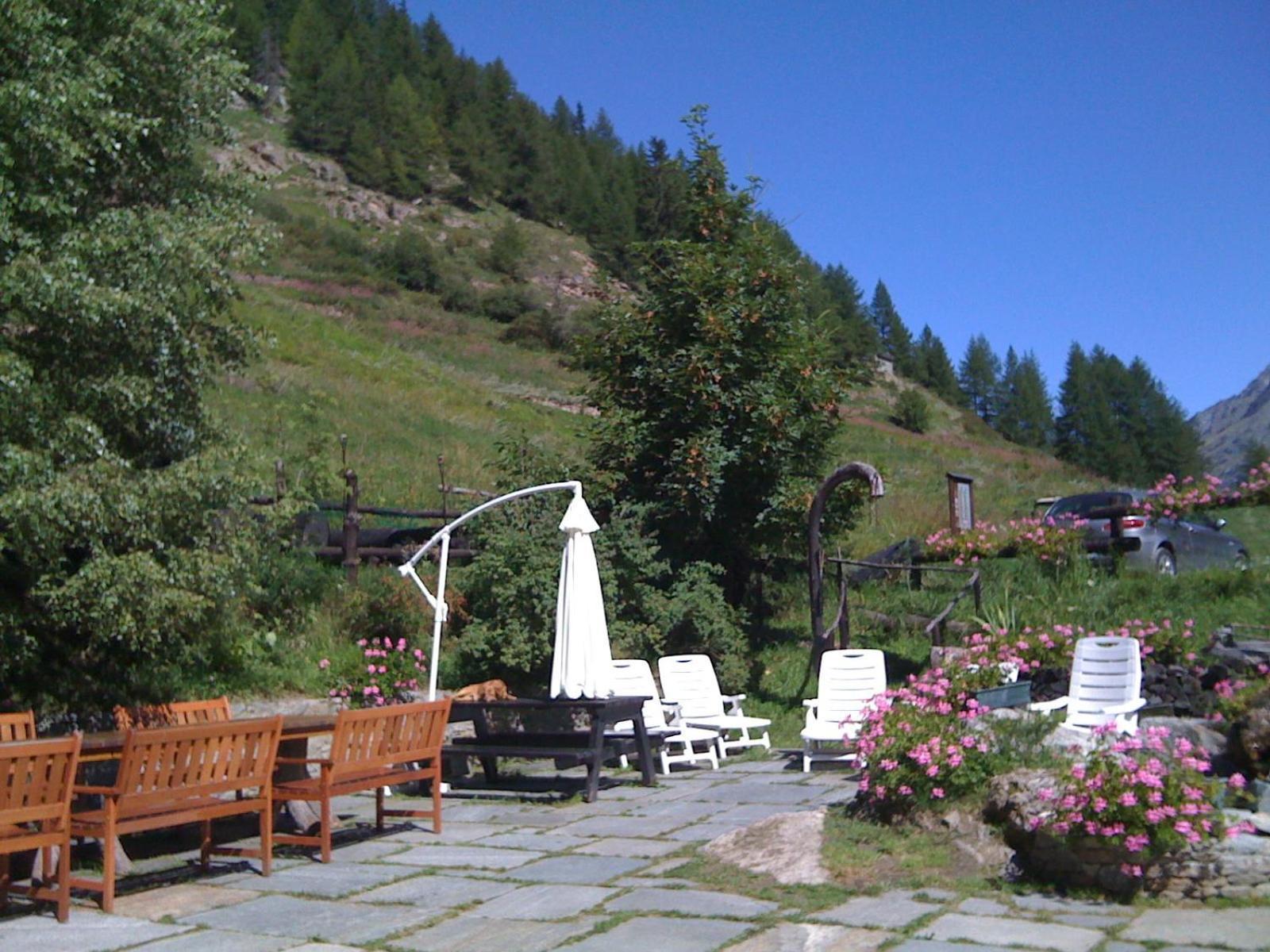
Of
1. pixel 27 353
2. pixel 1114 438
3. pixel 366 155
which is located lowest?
pixel 27 353

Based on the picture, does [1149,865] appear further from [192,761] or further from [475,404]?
[475,404]

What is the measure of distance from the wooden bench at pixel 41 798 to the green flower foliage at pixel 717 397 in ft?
27.9

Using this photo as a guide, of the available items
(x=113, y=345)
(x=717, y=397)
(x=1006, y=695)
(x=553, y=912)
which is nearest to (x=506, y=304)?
(x=717, y=397)

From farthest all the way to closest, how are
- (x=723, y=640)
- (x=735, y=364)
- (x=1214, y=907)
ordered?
(x=735, y=364), (x=723, y=640), (x=1214, y=907)

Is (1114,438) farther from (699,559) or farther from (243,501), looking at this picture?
(243,501)

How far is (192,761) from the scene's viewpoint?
20.0ft

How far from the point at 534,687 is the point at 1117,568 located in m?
6.39

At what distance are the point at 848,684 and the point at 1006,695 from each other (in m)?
1.38

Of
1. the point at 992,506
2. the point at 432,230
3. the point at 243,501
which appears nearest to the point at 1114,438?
the point at 432,230

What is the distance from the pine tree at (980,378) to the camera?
368ft

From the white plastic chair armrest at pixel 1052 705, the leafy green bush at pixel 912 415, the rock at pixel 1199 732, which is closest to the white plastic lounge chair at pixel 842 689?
the white plastic chair armrest at pixel 1052 705

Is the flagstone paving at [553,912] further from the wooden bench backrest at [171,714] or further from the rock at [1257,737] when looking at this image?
the rock at [1257,737]

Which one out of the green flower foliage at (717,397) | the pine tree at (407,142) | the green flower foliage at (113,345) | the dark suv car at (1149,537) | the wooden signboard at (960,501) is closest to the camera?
the green flower foliage at (113,345)

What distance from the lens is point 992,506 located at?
1239 inches
